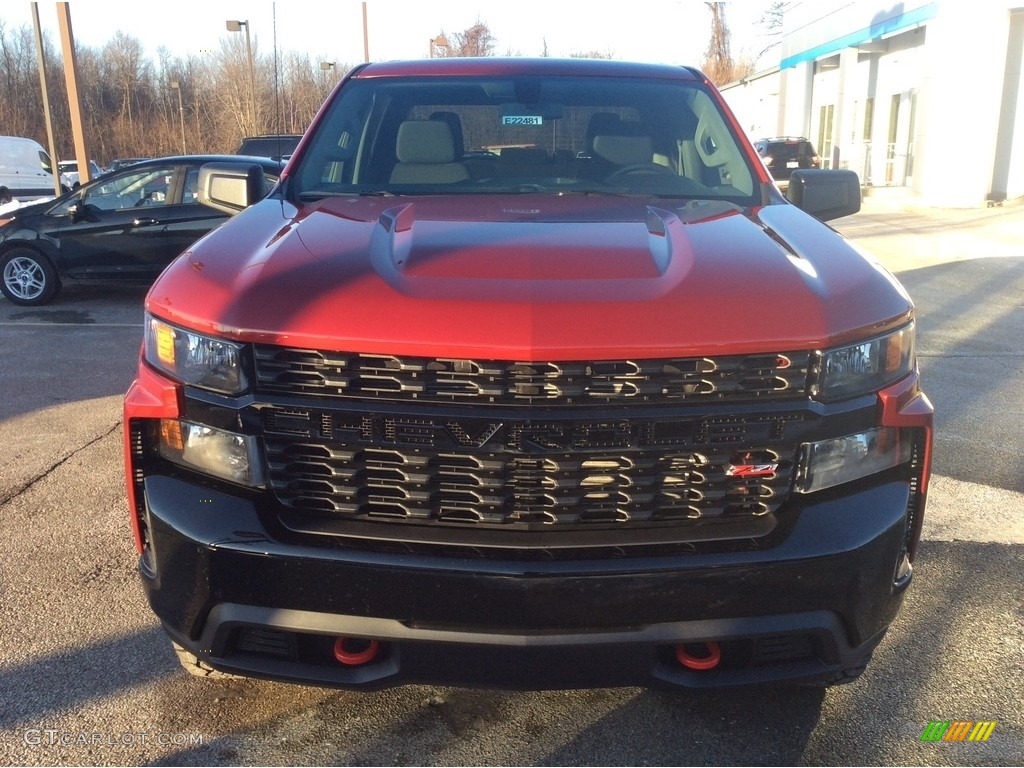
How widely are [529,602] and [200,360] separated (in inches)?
37.7

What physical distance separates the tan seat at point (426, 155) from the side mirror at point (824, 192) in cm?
136

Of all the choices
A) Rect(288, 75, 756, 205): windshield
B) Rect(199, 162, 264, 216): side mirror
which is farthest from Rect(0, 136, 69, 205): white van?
Rect(288, 75, 756, 205): windshield

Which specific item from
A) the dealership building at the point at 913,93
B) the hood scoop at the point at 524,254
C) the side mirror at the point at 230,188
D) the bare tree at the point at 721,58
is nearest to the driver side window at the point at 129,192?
the side mirror at the point at 230,188

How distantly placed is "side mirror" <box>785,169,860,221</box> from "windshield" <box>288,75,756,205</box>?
35 centimetres

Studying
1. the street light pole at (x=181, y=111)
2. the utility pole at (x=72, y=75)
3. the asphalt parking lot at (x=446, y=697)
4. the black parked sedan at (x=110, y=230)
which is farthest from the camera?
the street light pole at (x=181, y=111)

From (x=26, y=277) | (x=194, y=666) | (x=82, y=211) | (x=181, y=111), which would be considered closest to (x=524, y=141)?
(x=194, y=666)

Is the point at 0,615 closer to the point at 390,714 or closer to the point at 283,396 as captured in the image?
the point at 390,714

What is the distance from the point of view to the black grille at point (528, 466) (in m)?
2.07

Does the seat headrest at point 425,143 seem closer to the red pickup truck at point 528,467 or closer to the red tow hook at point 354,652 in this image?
the red pickup truck at point 528,467

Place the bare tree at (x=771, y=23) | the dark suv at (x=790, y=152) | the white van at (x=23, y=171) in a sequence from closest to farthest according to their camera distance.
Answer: the dark suv at (x=790, y=152) < the white van at (x=23, y=171) < the bare tree at (x=771, y=23)

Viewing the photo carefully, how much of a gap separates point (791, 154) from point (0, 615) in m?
23.1

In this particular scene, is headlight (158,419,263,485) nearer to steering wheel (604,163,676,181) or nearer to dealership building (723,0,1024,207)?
steering wheel (604,163,676,181)

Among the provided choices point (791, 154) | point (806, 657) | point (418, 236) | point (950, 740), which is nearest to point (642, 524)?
point (806, 657)

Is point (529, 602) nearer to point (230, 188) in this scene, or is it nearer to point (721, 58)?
point (230, 188)
